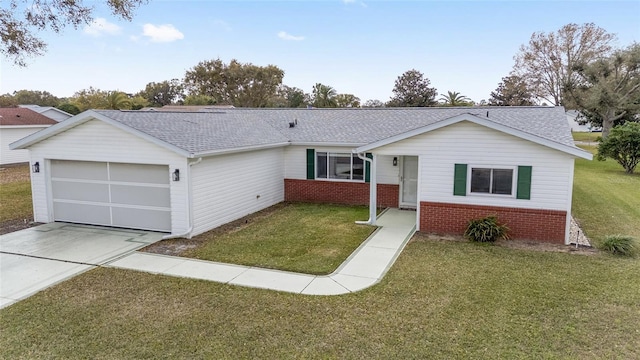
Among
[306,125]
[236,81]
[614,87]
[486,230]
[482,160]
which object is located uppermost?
[236,81]

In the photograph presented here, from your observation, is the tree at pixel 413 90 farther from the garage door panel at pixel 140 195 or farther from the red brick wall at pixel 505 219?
the garage door panel at pixel 140 195

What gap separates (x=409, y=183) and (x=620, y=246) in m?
6.66

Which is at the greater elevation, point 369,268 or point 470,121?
point 470,121

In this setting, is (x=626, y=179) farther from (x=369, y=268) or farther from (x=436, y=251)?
(x=369, y=268)

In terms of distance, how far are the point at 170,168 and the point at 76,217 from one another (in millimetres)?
4053

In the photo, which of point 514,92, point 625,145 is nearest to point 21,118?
point 625,145

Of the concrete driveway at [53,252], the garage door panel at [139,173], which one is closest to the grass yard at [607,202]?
the garage door panel at [139,173]

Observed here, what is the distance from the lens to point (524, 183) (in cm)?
1077

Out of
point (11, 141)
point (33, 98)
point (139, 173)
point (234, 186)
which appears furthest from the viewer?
point (33, 98)

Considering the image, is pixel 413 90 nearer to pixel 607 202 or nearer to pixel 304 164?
pixel 607 202

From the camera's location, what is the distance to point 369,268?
8883mm

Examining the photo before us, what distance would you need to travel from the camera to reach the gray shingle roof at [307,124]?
11914 millimetres

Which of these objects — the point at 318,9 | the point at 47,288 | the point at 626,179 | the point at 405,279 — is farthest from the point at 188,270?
the point at 626,179

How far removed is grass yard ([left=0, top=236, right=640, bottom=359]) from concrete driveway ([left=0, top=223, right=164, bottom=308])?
0.59 metres
